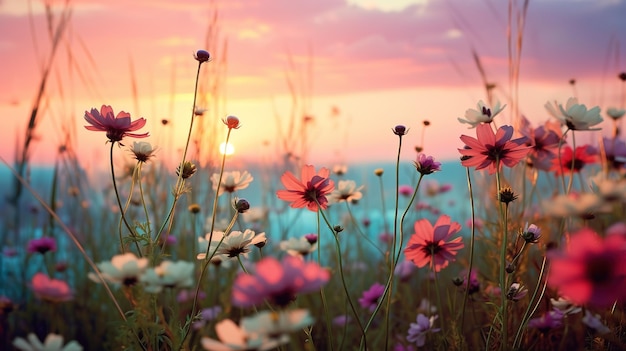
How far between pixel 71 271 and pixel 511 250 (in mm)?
1736

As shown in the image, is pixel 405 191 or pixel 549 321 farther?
pixel 405 191

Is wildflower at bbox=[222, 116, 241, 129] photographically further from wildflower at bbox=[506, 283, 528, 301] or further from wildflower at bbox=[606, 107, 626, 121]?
wildflower at bbox=[606, 107, 626, 121]

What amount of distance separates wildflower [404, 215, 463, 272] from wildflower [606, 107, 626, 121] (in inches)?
39.7

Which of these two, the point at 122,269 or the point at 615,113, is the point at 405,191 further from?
the point at 122,269

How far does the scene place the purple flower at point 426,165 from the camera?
0.98 meters

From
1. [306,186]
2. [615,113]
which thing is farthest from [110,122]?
[615,113]

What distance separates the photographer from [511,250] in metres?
1.41

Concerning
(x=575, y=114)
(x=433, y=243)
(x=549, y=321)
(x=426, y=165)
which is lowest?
(x=549, y=321)

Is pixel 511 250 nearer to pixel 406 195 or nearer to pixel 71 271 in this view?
pixel 406 195

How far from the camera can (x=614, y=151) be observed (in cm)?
164

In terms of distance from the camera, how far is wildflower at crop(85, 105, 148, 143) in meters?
0.97

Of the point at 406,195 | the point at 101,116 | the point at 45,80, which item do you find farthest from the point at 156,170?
the point at 101,116

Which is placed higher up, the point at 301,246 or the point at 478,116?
the point at 478,116

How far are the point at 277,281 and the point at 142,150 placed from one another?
59cm
